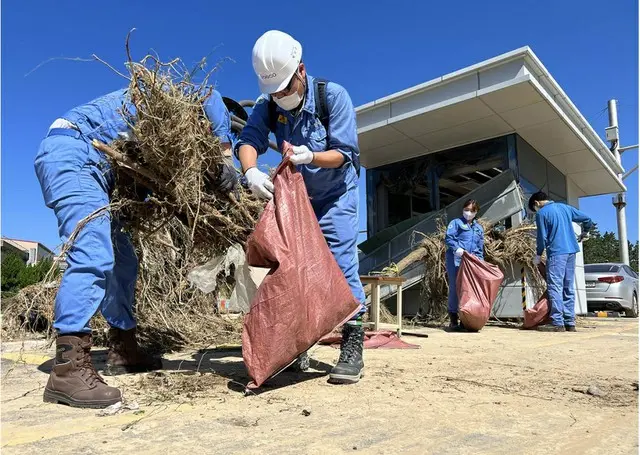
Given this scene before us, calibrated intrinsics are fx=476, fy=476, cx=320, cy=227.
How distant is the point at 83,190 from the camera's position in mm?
2074

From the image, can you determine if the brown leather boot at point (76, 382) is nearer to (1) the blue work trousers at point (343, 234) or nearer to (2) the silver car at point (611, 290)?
(1) the blue work trousers at point (343, 234)

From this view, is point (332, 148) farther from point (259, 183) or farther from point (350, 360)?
point (350, 360)

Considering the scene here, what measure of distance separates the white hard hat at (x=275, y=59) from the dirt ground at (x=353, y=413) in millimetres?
1479

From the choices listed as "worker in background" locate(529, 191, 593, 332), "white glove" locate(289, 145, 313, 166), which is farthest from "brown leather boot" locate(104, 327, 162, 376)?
"worker in background" locate(529, 191, 593, 332)

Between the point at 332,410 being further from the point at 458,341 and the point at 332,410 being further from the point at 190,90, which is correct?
the point at 458,341

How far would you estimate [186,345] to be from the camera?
12.0 ft

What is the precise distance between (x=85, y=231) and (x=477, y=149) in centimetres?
704

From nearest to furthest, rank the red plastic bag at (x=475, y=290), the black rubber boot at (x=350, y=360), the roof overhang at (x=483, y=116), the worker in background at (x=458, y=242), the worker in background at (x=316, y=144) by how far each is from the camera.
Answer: the black rubber boot at (x=350, y=360), the worker in background at (x=316, y=144), the red plastic bag at (x=475, y=290), the worker in background at (x=458, y=242), the roof overhang at (x=483, y=116)

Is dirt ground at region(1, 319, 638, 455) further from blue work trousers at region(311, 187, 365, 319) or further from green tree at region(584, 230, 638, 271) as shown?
green tree at region(584, 230, 638, 271)

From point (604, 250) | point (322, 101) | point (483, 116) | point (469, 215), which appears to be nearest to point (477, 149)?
point (483, 116)

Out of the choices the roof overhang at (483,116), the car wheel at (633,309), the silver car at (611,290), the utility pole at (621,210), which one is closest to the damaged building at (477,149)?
the roof overhang at (483,116)

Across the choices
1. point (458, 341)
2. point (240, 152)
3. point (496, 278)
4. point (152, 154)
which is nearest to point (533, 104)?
point (496, 278)

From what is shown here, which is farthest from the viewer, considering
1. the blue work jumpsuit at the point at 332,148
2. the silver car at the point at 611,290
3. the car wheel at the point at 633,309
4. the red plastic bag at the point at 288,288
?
the car wheel at the point at 633,309

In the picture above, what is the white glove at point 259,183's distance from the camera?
2359mm
